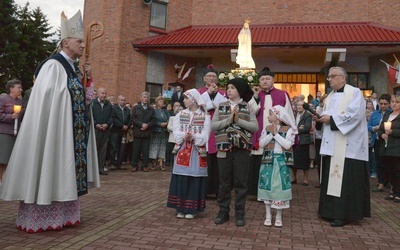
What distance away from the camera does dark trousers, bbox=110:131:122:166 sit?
11688mm

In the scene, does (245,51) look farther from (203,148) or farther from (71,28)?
(71,28)

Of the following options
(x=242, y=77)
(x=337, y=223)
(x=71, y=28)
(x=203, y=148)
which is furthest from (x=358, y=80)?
(x=71, y=28)

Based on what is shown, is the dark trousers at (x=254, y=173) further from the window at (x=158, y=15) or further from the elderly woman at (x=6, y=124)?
the window at (x=158, y=15)

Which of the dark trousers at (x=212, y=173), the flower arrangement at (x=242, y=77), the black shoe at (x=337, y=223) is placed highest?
the flower arrangement at (x=242, y=77)

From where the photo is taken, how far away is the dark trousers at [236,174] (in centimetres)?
552

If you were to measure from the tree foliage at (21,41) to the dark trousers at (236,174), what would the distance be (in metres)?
29.8

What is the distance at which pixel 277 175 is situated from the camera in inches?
220

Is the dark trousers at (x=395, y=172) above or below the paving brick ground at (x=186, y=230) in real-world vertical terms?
above

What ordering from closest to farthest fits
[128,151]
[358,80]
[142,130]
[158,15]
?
1. [142,130]
2. [128,151]
3. [358,80]
4. [158,15]

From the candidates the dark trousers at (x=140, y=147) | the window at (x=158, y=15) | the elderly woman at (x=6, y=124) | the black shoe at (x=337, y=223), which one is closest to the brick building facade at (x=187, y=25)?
the window at (x=158, y=15)

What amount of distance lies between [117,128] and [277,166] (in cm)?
718

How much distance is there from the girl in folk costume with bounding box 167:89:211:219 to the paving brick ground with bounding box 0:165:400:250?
0.25 meters

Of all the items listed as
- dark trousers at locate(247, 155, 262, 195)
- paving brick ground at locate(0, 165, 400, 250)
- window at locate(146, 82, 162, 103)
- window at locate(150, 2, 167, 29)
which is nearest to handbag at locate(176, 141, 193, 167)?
paving brick ground at locate(0, 165, 400, 250)

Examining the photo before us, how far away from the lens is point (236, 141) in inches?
215
